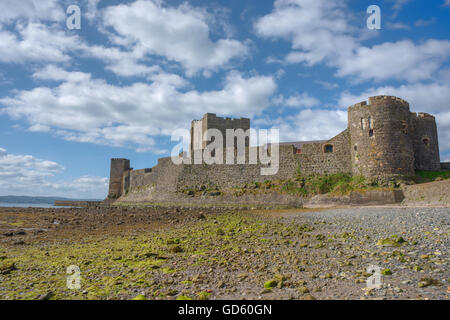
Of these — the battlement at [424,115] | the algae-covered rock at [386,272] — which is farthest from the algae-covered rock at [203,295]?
the battlement at [424,115]

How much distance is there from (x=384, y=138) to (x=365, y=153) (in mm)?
1592

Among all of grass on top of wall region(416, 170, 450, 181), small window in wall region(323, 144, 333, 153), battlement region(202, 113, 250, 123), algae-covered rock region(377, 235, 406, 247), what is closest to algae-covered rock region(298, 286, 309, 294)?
algae-covered rock region(377, 235, 406, 247)

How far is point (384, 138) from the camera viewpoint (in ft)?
64.5

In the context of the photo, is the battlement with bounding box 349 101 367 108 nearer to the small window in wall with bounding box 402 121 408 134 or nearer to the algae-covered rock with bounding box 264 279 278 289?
the small window in wall with bounding box 402 121 408 134

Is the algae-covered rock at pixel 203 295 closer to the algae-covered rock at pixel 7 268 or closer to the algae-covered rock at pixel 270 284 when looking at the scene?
the algae-covered rock at pixel 270 284

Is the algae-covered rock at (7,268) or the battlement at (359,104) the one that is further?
the battlement at (359,104)

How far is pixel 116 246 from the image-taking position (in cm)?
871

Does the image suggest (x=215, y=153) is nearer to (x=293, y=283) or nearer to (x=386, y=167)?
(x=386, y=167)

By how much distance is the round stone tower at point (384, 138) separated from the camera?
19344 mm

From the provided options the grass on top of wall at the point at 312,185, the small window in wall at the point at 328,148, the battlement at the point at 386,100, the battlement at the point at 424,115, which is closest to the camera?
the battlement at the point at 386,100

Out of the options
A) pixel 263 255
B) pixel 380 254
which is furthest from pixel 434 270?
pixel 263 255

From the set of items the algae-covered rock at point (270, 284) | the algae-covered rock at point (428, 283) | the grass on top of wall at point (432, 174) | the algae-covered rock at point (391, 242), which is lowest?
the algae-covered rock at point (270, 284)

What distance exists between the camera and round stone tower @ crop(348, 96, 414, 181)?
19.3 m
